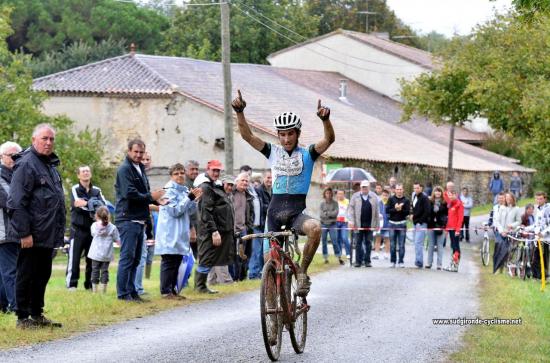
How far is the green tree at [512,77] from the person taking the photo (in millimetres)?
33469

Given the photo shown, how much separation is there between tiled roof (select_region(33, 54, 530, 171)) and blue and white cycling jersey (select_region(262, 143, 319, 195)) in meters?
32.4

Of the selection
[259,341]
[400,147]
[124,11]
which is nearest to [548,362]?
[259,341]

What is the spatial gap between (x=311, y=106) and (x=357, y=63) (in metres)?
18.0

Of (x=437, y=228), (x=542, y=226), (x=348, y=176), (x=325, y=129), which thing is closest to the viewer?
(x=325, y=129)

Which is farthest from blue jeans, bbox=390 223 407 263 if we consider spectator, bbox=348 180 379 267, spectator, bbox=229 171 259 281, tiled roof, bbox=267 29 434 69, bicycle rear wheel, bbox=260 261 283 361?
tiled roof, bbox=267 29 434 69

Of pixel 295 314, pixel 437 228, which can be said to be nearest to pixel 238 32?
pixel 437 228

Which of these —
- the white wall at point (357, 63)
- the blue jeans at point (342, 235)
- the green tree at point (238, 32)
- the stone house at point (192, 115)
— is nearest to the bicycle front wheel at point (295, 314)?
the blue jeans at point (342, 235)

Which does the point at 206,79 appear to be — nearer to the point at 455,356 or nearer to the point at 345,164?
the point at 345,164

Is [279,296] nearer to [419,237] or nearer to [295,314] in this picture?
[295,314]

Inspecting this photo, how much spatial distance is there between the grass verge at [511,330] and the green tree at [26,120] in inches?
844

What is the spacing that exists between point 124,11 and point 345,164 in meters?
39.9

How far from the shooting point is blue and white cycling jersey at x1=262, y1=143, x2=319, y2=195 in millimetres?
10695

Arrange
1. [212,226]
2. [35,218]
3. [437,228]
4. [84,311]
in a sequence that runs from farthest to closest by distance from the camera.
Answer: [437,228] → [212,226] → [84,311] → [35,218]

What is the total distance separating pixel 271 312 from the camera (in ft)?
33.0
